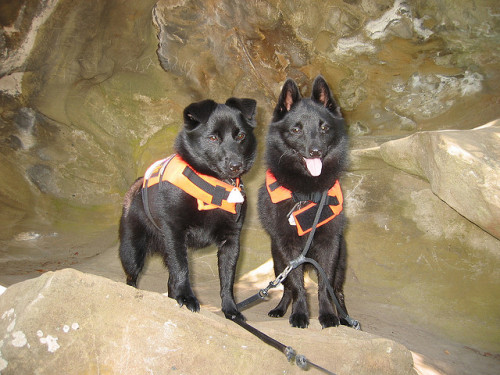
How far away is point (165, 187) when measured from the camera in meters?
2.88

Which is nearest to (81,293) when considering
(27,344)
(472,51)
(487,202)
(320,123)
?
(27,344)

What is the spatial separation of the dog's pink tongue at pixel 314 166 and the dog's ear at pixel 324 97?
1.85 ft

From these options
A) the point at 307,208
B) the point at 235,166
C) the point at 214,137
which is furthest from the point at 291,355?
the point at 214,137

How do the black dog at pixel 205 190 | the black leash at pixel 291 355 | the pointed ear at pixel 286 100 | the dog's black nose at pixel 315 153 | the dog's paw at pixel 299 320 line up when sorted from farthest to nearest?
the pointed ear at pixel 286 100 → the dog's black nose at pixel 315 153 → the black dog at pixel 205 190 → the dog's paw at pixel 299 320 → the black leash at pixel 291 355

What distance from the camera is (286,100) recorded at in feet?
10.7

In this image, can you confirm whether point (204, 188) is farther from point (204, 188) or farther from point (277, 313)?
point (277, 313)

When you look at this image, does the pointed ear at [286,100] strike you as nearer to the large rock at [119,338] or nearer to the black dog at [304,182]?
the black dog at [304,182]

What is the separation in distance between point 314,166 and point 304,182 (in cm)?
18

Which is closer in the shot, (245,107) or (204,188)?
(204,188)

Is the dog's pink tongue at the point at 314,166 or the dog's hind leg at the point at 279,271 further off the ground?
the dog's pink tongue at the point at 314,166

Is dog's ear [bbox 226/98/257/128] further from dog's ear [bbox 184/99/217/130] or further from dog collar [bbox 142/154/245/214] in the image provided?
dog collar [bbox 142/154/245/214]

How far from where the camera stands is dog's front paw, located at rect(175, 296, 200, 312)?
92.5 inches

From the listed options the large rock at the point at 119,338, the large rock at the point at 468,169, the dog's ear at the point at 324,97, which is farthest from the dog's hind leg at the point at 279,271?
the large rock at the point at 468,169

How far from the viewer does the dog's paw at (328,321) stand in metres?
2.71
